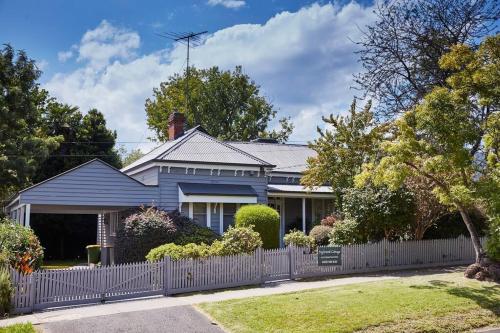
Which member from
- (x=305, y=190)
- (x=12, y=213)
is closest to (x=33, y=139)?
(x=12, y=213)

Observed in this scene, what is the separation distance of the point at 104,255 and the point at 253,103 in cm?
3196

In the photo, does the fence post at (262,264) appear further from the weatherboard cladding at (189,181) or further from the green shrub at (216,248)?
the weatherboard cladding at (189,181)

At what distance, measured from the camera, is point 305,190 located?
89.4 ft

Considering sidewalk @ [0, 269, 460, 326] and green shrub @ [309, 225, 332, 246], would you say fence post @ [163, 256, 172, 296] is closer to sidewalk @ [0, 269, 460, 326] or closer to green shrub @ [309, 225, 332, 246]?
sidewalk @ [0, 269, 460, 326]

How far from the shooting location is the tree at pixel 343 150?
22.9 meters

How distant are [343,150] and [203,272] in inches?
410

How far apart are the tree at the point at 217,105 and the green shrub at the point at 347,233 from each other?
32.5 m

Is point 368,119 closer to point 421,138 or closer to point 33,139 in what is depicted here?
point 421,138

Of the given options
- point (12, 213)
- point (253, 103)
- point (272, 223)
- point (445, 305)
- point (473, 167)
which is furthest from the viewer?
point (253, 103)

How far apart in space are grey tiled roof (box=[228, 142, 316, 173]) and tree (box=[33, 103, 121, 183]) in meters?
13.0

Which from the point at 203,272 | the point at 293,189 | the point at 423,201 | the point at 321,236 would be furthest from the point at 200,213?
the point at 423,201

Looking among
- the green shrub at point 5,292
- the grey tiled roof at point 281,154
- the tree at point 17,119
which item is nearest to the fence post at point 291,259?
the green shrub at point 5,292

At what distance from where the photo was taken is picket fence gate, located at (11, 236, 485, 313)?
1303 cm

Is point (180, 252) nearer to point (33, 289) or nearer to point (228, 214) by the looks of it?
point (33, 289)
